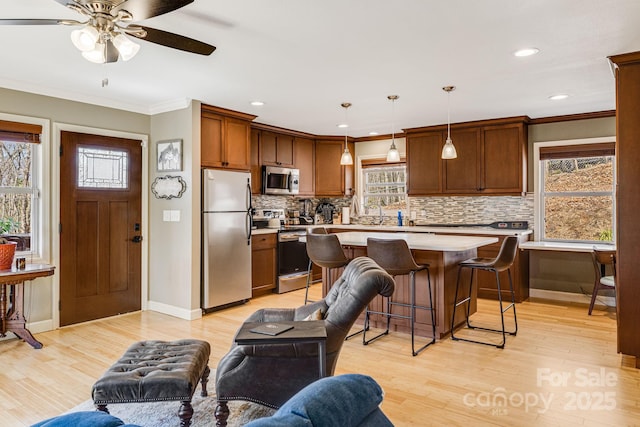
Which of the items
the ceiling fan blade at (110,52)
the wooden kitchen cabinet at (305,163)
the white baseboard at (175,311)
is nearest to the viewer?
the ceiling fan blade at (110,52)

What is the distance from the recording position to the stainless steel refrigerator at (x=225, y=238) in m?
4.71

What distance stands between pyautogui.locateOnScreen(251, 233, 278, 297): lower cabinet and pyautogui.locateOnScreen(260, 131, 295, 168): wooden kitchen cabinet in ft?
3.77

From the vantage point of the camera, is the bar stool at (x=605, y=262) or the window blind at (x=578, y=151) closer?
the bar stool at (x=605, y=262)

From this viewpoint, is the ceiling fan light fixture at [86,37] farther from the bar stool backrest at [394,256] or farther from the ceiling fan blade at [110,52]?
the bar stool backrest at [394,256]

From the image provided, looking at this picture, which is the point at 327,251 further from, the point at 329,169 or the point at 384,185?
the point at 384,185

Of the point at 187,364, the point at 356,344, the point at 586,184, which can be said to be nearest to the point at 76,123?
the point at 187,364

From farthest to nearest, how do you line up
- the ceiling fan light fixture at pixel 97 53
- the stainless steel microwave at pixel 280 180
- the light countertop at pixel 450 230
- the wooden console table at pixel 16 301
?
the stainless steel microwave at pixel 280 180 < the light countertop at pixel 450 230 < the wooden console table at pixel 16 301 < the ceiling fan light fixture at pixel 97 53

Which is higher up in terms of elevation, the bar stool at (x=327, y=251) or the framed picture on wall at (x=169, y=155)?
the framed picture on wall at (x=169, y=155)

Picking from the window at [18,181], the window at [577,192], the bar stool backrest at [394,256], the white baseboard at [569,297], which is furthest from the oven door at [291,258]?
the window at [577,192]

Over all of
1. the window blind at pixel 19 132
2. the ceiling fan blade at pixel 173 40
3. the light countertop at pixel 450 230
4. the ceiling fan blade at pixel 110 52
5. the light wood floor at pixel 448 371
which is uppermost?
the ceiling fan blade at pixel 173 40

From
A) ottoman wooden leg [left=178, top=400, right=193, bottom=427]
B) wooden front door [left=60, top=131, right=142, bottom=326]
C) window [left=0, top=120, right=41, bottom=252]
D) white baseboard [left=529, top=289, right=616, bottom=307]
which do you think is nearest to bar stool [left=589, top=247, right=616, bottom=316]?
white baseboard [left=529, top=289, right=616, bottom=307]

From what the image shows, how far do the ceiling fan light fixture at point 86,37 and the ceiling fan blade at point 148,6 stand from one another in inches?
6.1

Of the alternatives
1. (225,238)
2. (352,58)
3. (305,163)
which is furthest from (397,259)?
(305,163)

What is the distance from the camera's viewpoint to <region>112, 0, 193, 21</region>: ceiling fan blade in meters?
1.85
